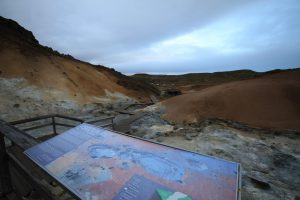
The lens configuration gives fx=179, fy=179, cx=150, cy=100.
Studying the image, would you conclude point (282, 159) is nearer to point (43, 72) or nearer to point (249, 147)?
point (249, 147)

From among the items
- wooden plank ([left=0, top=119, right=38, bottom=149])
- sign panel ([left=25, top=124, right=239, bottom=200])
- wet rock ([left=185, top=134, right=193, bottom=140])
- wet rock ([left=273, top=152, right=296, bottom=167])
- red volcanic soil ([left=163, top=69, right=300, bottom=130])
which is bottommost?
wet rock ([left=273, top=152, right=296, bottom=167])

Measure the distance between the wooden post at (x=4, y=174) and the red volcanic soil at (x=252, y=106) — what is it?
7.30 meters

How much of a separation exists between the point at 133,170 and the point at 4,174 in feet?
7.08

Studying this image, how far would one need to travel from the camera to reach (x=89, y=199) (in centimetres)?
129

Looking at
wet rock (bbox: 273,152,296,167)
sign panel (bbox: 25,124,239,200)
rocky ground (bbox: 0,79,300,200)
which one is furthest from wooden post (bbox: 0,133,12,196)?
wet rock (bbox: 273,152,296,167)

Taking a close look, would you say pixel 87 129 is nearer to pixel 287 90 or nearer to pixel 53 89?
pixel 287 90

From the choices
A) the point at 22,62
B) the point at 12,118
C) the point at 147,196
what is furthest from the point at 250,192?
the point at 22,62

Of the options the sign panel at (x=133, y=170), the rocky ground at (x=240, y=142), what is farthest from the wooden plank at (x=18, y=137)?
the rocky ground at (x=240, y=142)

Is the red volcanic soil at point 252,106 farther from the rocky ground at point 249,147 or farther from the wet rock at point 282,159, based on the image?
the wet rock at point 282,159

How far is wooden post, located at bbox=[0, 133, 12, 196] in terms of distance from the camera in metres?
2.39

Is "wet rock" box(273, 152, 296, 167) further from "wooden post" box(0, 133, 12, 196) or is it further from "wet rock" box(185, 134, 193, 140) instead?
"wooden post" box(0, 133, 12, 196)

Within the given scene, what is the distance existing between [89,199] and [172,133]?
6.13m

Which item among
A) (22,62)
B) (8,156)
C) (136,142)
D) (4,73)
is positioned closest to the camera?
(136,142)

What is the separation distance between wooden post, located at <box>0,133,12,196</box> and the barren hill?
1165cm
